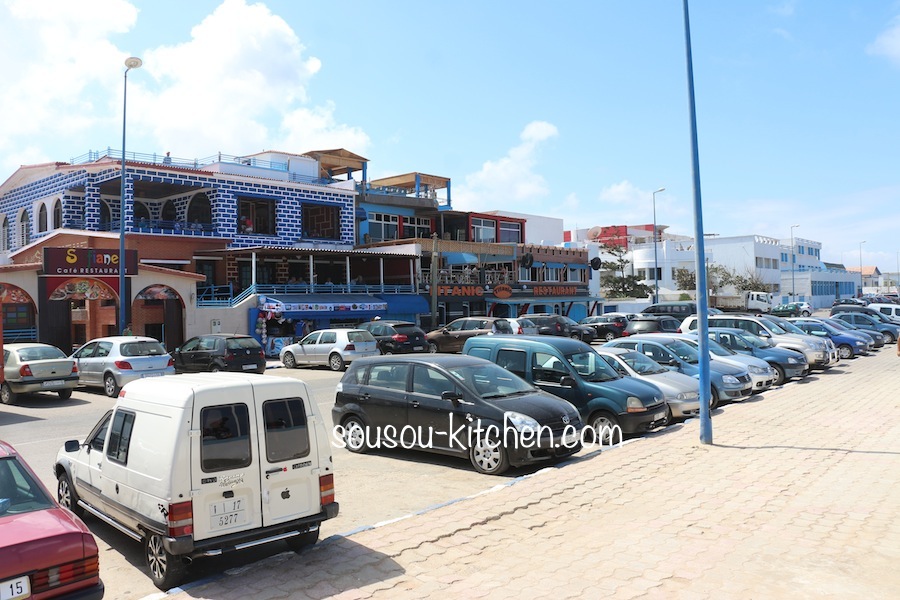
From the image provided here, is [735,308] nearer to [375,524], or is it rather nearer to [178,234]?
[178,234]

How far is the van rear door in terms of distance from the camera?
582 cm

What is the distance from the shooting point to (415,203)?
160ft

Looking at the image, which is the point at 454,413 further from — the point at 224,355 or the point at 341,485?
the point at 224,355

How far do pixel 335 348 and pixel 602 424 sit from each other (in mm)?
14172

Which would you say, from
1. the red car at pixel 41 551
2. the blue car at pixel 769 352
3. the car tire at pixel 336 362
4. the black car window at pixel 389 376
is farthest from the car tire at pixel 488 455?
the car tire at pixel 336 362

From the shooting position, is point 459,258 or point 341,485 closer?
point 341,485

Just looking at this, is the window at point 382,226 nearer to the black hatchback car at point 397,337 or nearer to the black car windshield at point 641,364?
the black hatchback car at point 397,337

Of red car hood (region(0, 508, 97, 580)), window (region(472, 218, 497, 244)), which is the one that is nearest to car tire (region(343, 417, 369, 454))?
red car hood (region(0, 508, 97, 580))

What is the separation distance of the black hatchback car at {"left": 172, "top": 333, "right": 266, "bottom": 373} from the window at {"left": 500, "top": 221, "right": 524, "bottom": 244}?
35.3 metres

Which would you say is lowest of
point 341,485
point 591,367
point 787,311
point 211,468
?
point 341,485

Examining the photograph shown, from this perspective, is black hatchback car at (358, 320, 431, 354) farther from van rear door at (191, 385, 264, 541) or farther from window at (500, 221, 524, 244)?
window at (500, 221, 524, 244)

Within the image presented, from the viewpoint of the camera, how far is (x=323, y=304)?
3312 cm

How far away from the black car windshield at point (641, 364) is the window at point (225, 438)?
9.06 metres

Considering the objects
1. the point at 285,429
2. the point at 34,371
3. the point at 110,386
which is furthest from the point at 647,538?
the point at 110,386
